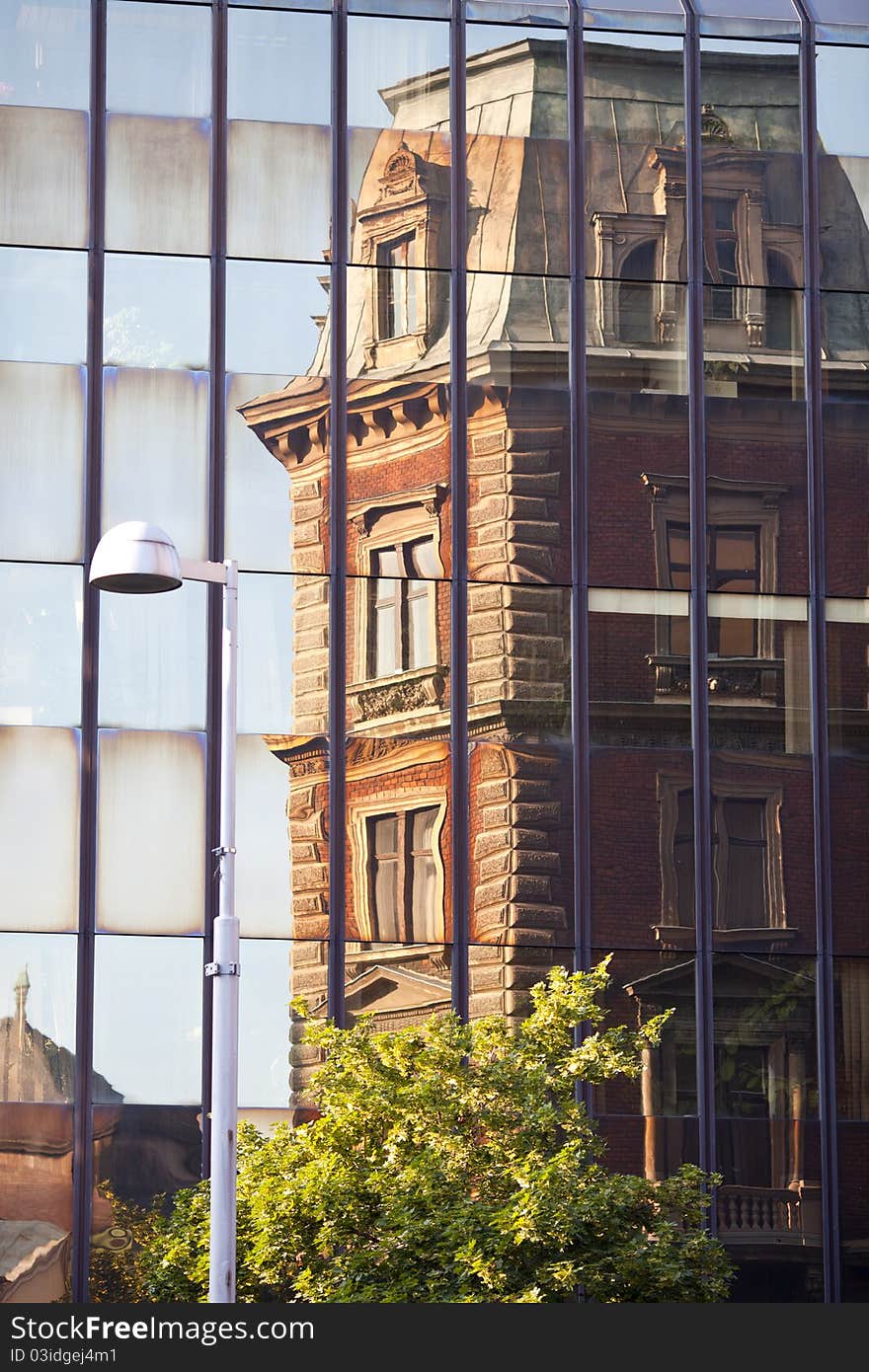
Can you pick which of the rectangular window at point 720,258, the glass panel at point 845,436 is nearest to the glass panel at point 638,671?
the glass panel at point 845,436

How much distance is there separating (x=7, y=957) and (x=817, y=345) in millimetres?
11982

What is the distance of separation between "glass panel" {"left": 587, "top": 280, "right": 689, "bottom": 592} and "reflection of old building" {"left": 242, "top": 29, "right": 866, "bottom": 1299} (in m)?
0.03

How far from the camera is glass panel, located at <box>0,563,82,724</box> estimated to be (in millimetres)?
20500

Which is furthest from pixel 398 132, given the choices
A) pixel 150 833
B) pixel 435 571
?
pixel 150 833

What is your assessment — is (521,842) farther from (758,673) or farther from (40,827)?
(40,827)

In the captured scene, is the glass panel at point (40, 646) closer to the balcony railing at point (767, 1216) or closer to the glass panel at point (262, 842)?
the glass panel at point (262, 842)

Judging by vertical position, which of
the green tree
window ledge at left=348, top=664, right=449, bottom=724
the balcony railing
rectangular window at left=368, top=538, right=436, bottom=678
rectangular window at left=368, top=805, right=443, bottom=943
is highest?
rectangular window at left=368, top=538, right=436, bottom=678

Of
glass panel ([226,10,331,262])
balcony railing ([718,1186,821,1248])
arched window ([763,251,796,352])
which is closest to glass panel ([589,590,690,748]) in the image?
arched window ([763,251,796,352])

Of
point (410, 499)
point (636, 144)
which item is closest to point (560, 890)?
point (410, 499)

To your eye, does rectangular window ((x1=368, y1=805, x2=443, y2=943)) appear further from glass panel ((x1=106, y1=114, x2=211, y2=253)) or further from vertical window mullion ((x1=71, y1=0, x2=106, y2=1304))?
glass panel ((x1=106, y1=114, x2=211, y2=253))

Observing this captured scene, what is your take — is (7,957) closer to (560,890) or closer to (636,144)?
(560,890)

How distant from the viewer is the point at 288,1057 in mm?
19922

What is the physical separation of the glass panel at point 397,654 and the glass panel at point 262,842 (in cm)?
110

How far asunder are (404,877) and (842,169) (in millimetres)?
10439
